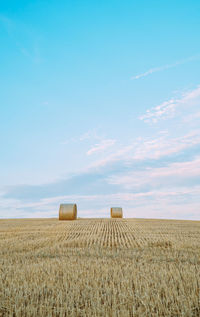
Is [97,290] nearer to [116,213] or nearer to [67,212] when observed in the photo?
[67,212]

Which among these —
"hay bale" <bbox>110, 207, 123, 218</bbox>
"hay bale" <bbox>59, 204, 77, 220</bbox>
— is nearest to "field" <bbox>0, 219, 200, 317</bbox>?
"hay bale" <bbox>59, 204, 77, 220</bbox>

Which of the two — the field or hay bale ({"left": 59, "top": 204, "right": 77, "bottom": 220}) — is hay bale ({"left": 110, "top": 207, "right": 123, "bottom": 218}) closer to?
hay bale ({"left": 59, "top": 204, "right": 77, "bottom": 220})

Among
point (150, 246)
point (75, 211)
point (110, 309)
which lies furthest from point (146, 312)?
point (75, 211)

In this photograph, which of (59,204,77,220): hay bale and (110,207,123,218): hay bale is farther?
(110,207,123,218): hay bale

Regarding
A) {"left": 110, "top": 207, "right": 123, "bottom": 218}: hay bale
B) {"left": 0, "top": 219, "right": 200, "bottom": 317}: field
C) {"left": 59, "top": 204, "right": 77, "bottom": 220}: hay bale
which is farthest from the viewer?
{"left": 110, "top": 207, "right": 123, "bottom": 218}: hay bale

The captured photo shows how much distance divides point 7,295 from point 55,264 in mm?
2541

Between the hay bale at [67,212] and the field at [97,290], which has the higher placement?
the hay bale at [67,212]

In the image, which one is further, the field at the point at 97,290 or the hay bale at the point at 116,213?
the hay bale at the point at 116,213

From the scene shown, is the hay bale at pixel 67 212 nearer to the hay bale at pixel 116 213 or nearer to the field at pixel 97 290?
the hay bale at pixel 116 213

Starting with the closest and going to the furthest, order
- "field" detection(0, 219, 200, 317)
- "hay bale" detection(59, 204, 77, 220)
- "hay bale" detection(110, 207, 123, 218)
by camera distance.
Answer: "field" detection(0, 219, 200, 317) < "hay bale" detection(59, 204, 77, 220) < "hay bale" detection(110, 207, 123, 218)

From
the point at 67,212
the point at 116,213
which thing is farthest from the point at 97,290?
the point at 116,213

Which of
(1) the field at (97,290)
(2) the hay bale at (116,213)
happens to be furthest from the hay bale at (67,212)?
(1) the field at (97,290)

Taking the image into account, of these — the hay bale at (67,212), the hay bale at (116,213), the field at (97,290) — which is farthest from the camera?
the hay bale at (116,213)

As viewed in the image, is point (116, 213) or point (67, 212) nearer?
point (67, 212)
